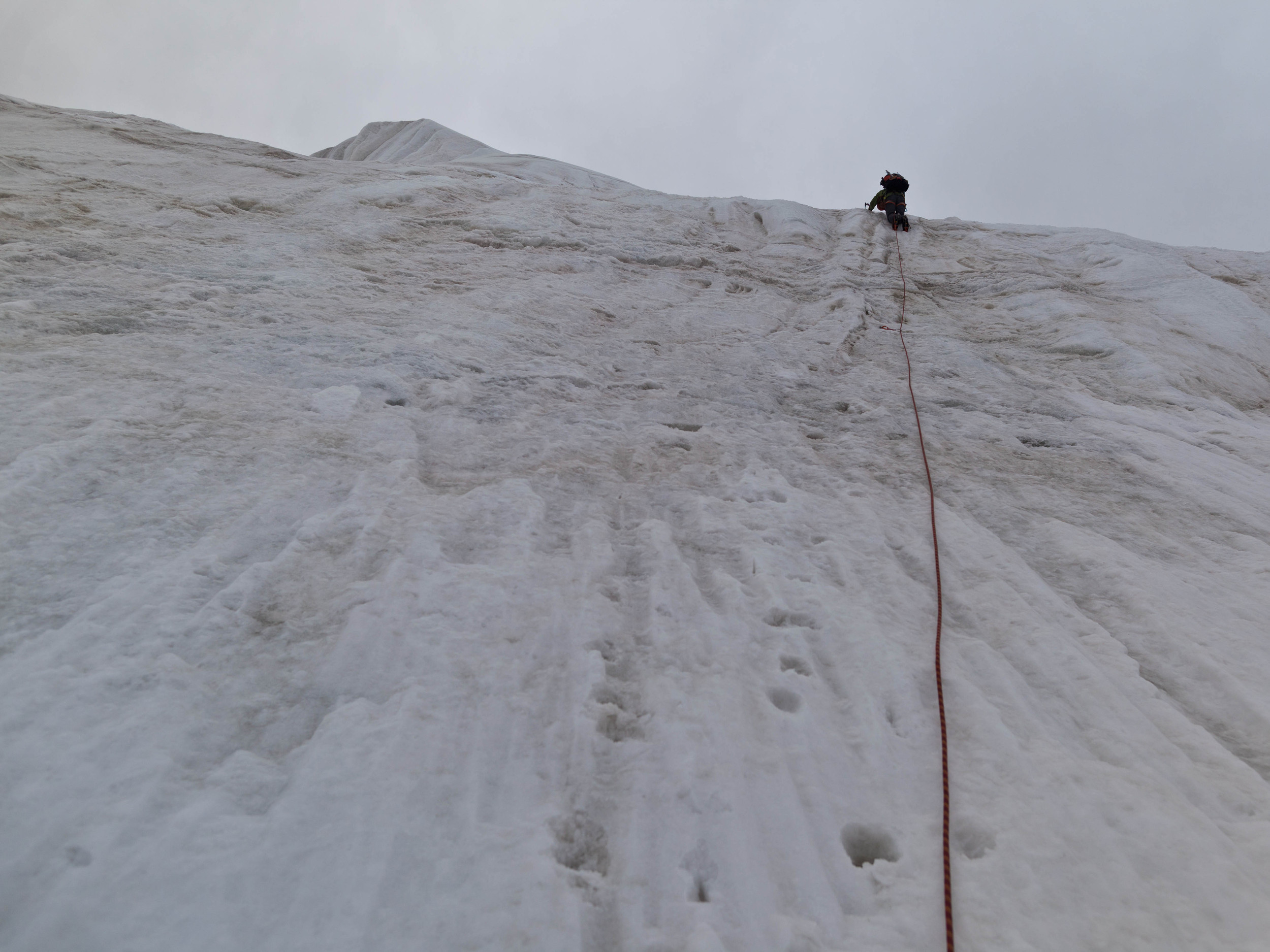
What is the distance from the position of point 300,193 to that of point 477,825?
8.05 m

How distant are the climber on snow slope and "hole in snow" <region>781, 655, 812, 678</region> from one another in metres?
11.1

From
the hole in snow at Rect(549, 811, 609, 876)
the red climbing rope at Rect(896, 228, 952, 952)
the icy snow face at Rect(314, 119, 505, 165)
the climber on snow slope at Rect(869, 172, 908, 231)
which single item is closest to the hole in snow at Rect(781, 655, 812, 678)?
the red climbing rope at Rect(896, 228, 952, 952)

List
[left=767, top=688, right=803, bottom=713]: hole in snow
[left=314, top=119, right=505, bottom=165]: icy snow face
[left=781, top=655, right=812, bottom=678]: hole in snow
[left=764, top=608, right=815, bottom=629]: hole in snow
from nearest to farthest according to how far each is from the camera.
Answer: [left=767, top=688, right=803, bottom=713]: hole in snow, [left=781, top=655, right=812, bottom=678]: hole in snow, [left=764, top=608, right=815, bottom=629]: hole in snow, [left=314, top=119, right=505, bottom=165]: icy snow face

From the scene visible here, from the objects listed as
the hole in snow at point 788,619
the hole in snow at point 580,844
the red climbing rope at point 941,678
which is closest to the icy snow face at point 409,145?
the red climbing rope at point 941,678

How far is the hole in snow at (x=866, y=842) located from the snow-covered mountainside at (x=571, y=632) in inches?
0.7

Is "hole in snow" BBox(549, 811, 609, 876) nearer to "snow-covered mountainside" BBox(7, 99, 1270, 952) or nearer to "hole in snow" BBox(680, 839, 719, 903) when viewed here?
"snow-covered mountainside" BBox(7, 99, 1270, 952)

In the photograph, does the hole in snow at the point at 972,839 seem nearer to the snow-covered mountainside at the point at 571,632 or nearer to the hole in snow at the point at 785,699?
the snow-covered mountainside at the point at 571,632

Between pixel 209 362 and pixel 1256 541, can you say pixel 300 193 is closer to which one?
pixel 209 362

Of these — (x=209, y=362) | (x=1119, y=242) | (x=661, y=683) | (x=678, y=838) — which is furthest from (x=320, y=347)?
(x=1119, y=242)

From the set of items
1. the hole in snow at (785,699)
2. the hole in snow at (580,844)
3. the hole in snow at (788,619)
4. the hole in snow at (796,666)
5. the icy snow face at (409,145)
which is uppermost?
the icy snow face at (409,145)

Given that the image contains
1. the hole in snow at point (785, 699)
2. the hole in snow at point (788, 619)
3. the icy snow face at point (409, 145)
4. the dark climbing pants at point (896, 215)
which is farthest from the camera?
the icy snow face at point (409, 145)

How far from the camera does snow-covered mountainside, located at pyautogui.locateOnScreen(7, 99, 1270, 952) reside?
1.79 metres

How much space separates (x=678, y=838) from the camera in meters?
1.99

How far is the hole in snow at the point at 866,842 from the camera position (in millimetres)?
2068
